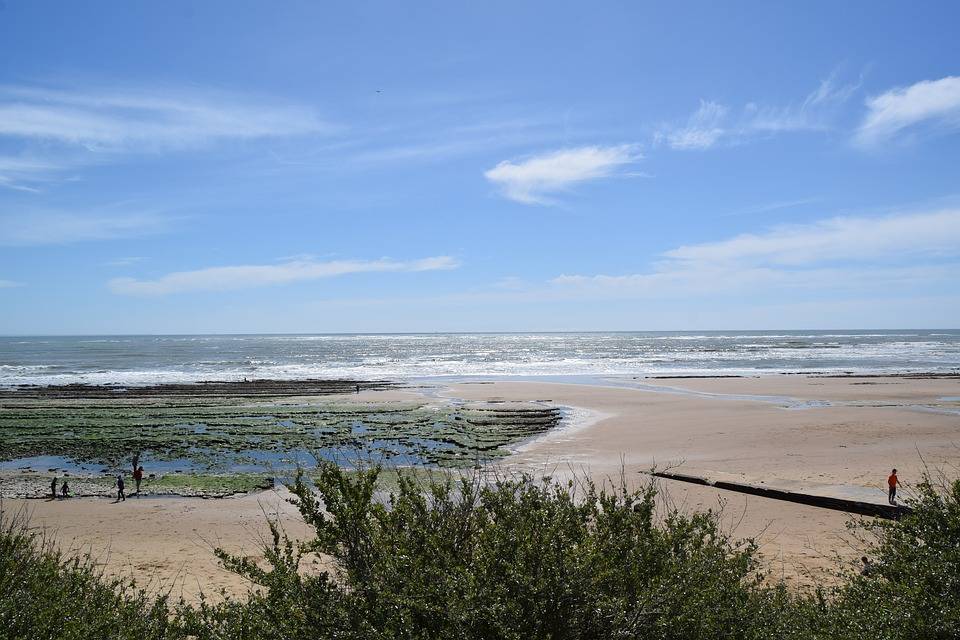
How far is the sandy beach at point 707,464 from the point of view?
1380 centimetres

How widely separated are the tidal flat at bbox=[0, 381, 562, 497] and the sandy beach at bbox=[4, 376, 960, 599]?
78.4 inches

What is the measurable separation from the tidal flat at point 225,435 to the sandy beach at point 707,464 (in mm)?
1992

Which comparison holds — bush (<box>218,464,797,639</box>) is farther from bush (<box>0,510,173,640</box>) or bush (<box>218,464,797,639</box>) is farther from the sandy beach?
the sandy beach

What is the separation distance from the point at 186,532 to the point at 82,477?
946 centimetres

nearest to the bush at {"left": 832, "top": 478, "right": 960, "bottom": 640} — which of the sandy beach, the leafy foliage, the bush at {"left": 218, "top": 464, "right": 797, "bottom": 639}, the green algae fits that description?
the leafy foliage

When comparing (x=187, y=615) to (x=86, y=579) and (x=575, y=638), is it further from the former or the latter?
(x=575, y=638)

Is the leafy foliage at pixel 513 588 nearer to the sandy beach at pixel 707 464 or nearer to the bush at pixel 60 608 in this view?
the bush at pixel 60 608

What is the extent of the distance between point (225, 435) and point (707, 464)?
22580 mm

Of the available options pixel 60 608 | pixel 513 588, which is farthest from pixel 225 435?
pixel 513 588

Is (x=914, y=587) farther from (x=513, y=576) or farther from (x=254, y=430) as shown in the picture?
(x=254, y=430)

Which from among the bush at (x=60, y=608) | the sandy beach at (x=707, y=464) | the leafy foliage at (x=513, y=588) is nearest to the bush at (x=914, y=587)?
the leafy foliage at (x=513, y=588)

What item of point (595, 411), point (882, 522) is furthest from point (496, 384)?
point (882, 522)

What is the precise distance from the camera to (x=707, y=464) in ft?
73.8

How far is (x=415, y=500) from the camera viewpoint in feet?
19.9
